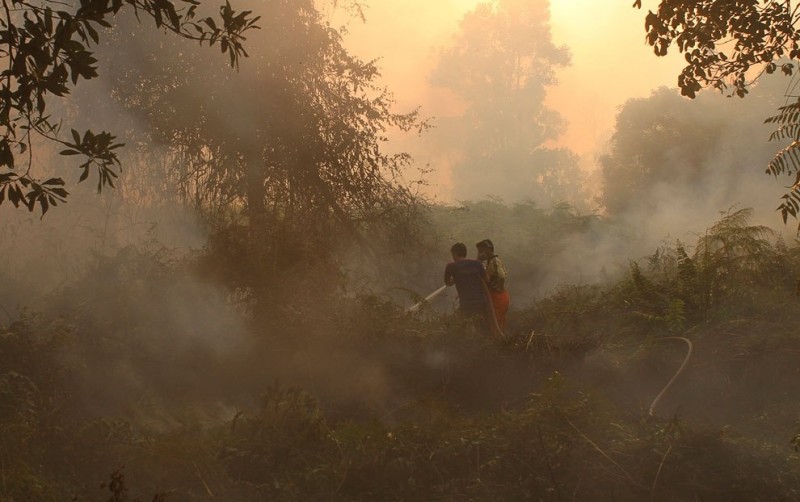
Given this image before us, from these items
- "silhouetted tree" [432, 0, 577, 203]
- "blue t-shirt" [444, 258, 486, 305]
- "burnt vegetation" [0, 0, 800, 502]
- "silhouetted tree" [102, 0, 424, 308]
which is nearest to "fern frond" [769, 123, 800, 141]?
"burnt vegetation" [0, 0, 800, 502]

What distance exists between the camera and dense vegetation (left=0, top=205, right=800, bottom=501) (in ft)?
20.2

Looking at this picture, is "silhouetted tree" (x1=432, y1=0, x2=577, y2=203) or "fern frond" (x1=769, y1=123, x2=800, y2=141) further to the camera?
"silhouetted tree" (x1=432, y1=0, x2=577, y2=203)

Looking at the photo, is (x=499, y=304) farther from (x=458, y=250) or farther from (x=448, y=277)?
(x=458, y=250)

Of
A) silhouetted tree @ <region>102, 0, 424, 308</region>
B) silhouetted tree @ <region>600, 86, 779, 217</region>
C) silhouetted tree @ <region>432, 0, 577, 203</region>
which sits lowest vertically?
silhouetted tree @ <region>102, 0, 424, 308</region>

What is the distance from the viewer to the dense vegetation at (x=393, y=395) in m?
6.16

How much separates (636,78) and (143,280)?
69.0m

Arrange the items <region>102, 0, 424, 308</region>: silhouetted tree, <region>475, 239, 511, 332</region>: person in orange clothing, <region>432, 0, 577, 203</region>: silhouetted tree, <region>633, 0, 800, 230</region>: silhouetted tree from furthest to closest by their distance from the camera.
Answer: <region>432, 0, 577, 203</region>: silhouetted tree
<region>102, 0, 424, 308</region>: silhouetted tree
<region>475, 239, 511, 332</region>: person in orange clothing
<region>633, 0, 800, 230</region>: silhouetted tree

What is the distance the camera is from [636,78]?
7256 cm

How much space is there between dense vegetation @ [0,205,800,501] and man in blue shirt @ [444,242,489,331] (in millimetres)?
660

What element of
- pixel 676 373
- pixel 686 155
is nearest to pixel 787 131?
pixel 676 373

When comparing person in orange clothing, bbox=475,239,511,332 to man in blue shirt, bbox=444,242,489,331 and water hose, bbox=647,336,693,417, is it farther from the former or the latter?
water hose, bbox=647,336,693,417

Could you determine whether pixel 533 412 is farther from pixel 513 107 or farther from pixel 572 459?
pixel 513 107

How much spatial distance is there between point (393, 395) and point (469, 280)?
239cm

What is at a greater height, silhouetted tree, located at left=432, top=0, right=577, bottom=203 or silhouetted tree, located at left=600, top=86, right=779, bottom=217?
silhouetted tree, located at left=432, top=0, right=577, bottom=203
